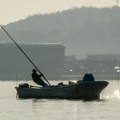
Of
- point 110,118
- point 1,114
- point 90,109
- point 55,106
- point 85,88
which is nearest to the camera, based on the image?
point 110,118

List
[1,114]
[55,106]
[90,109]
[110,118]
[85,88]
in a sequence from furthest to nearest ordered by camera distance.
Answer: [85,88]
[55,106]
[90,109]
[1,114]
[110,118]

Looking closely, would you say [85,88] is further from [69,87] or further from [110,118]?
[110,118]

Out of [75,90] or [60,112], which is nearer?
[60,112]

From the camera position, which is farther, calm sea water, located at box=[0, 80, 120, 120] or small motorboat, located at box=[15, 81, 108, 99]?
small motorboat, located at box=[15, 81, 108, 99]

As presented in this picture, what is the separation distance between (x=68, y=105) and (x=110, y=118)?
1507 centimetres

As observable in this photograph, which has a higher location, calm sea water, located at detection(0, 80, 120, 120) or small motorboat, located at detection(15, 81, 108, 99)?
small motorboat, located at detection(15, 81, 108, 99)

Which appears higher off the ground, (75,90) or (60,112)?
(75,90)

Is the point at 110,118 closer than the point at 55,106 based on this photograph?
Yes

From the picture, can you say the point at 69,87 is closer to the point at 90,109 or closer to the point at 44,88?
the point at 44,88

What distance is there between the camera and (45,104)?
66625mm

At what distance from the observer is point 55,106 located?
63.1 m

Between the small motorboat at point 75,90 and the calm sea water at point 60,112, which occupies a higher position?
the small motorboat at point 75,90

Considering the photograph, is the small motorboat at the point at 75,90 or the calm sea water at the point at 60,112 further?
the small motorboat at the point at 75,90

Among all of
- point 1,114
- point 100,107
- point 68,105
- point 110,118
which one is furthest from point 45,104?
point 110,118
